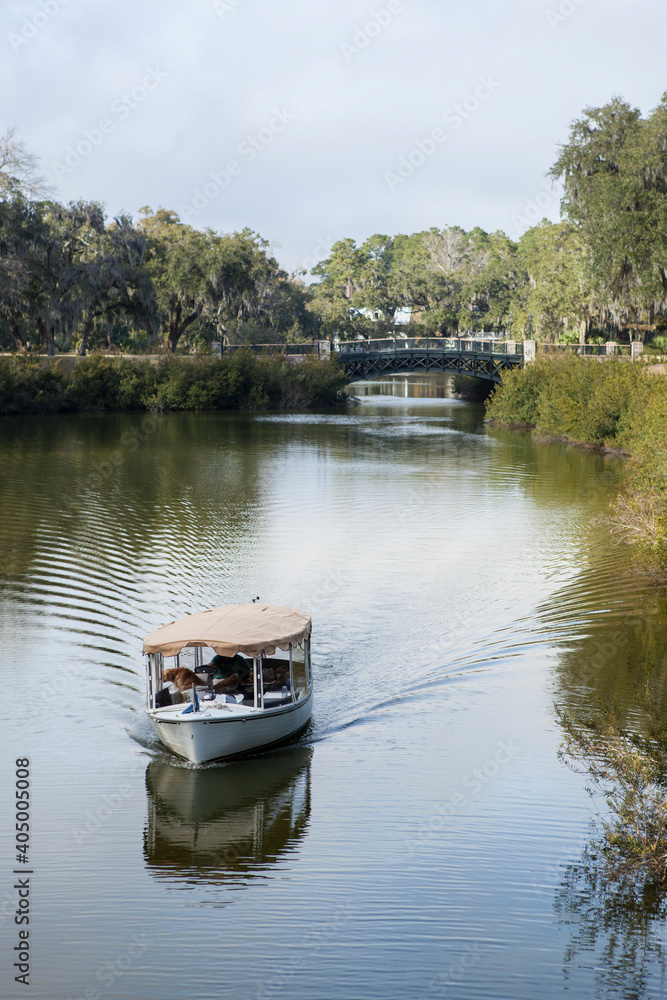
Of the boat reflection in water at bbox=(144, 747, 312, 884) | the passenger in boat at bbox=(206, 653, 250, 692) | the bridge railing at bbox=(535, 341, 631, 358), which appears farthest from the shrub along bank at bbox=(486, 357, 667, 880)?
the bridge railing at bbox=(535, 341, 631, 358)

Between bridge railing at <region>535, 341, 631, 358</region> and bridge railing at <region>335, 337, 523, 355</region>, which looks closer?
bridge railing at <region>535, 341, 631, 358</region>

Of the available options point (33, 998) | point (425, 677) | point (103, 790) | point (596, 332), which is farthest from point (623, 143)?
point (33, 998)

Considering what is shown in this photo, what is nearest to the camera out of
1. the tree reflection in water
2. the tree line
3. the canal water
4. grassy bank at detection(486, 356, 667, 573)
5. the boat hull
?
the tree reflection in water

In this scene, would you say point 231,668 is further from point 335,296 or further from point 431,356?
point 335,296

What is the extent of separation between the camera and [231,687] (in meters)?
13.5

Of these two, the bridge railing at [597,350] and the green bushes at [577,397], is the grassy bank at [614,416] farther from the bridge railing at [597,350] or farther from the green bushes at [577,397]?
the bridge railing at [597,350]

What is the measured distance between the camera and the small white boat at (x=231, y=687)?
12742 mm

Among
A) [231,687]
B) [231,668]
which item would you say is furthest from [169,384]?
[231,687]

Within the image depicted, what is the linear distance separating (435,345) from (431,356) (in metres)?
1.86

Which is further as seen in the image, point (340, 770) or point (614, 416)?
point (614, 416)

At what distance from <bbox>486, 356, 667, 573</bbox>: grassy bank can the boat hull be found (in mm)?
11102

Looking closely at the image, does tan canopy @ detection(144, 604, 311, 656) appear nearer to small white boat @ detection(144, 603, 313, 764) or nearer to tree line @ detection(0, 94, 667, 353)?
small white boat @ detection(144, 603, 313, 764)

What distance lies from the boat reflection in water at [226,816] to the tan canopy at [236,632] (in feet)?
5.03

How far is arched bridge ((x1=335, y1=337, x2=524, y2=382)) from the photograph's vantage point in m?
75.9
